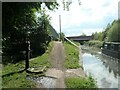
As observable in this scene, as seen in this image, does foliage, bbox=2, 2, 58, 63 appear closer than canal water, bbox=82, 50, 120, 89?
Yes

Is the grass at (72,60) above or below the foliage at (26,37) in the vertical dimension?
below

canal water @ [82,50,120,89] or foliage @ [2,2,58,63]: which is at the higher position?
foliage @ [2,2,58,63]

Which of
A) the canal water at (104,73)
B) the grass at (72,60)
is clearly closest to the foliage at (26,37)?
the grass at (72,60)

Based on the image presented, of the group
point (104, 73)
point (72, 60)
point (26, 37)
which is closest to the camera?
point (72, 60)

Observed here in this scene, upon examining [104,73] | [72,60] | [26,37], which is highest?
[26,37]

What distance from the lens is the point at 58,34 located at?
49062 mm

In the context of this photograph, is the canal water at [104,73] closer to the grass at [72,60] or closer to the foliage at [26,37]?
the grass at [72,60]

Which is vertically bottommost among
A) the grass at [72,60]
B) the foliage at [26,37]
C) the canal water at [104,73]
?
the canal water at [104,73]

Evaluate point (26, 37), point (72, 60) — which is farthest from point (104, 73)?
point (26, 37)

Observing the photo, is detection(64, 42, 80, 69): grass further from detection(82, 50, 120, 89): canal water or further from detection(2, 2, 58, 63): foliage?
detection(2, 2, 58, 63): foliage

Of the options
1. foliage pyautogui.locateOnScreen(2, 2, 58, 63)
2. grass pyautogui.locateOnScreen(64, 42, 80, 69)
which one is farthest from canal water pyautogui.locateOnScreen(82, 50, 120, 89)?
foliage pyautogui.locateOnScreen(2, 2, 58, 63)

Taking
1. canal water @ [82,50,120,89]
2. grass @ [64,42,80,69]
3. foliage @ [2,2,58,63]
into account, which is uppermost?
foliage @ [2,2,58,63]

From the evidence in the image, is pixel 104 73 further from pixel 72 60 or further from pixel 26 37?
pixel 26 37

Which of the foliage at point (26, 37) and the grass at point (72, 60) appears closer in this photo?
the foliage at point (26, 37)
